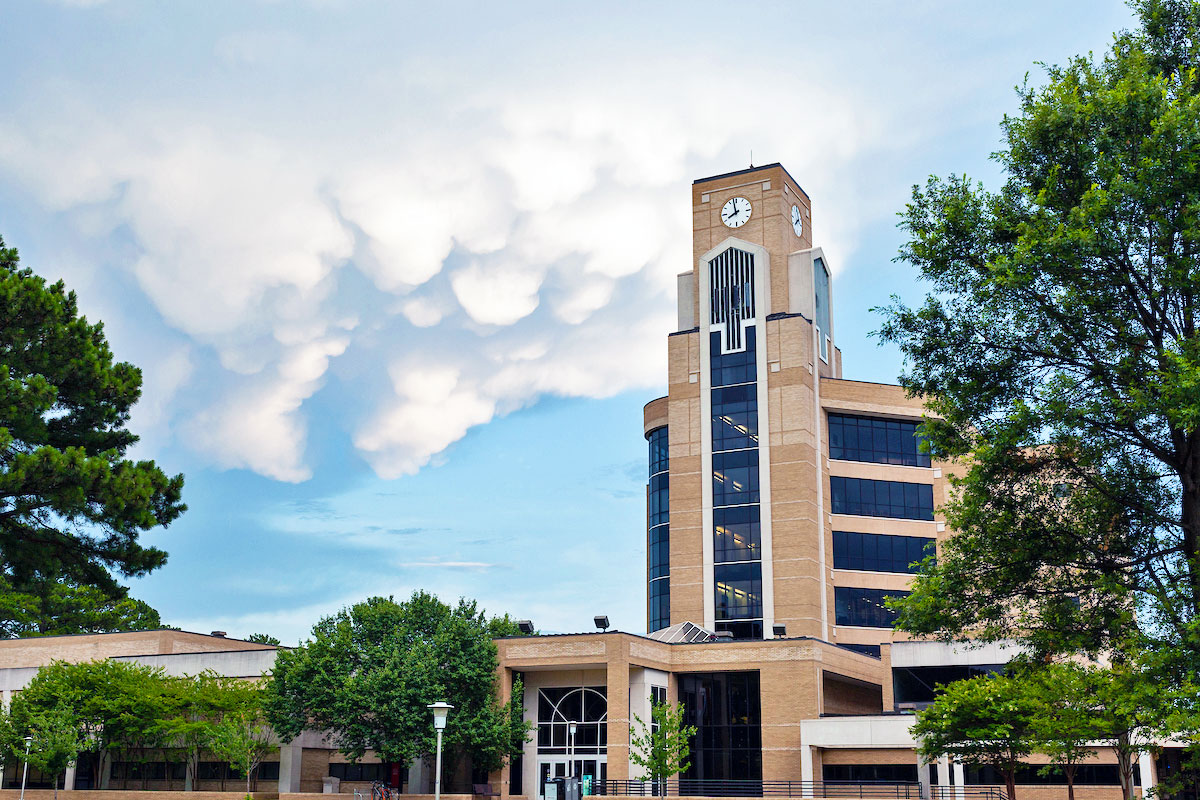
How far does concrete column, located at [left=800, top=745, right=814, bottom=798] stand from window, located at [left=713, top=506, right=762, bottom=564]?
15.5 metres

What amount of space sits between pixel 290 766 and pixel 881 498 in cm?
3596

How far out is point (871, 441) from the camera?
69375mm

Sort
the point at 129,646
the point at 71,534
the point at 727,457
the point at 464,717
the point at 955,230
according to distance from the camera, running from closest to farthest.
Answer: the point at 955,230, the point at 71,534, the point at 464,717, the point at 129,646, the point at 727,457

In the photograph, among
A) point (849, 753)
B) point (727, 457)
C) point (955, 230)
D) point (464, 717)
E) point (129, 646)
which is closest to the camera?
point (955, 230)

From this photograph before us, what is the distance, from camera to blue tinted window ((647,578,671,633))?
225 ft

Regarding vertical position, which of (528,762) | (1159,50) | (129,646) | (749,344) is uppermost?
(749,344)

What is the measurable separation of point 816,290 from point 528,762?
34.3m

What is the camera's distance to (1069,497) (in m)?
22.5

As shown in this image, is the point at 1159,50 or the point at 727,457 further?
the point at 727,457

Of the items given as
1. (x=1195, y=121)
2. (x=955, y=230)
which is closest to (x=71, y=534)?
(x=955, y=230)

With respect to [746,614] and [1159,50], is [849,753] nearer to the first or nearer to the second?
[746,614]

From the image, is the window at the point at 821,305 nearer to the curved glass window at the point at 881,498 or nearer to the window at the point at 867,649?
the curved glass window at the point at 881,498

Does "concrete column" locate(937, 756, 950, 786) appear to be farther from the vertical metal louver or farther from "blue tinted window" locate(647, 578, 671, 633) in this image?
the vertical metal louver

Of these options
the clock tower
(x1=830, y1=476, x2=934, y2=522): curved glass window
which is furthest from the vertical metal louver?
(x1=830, y1=476, x2=934, y2=522): curved glass window
